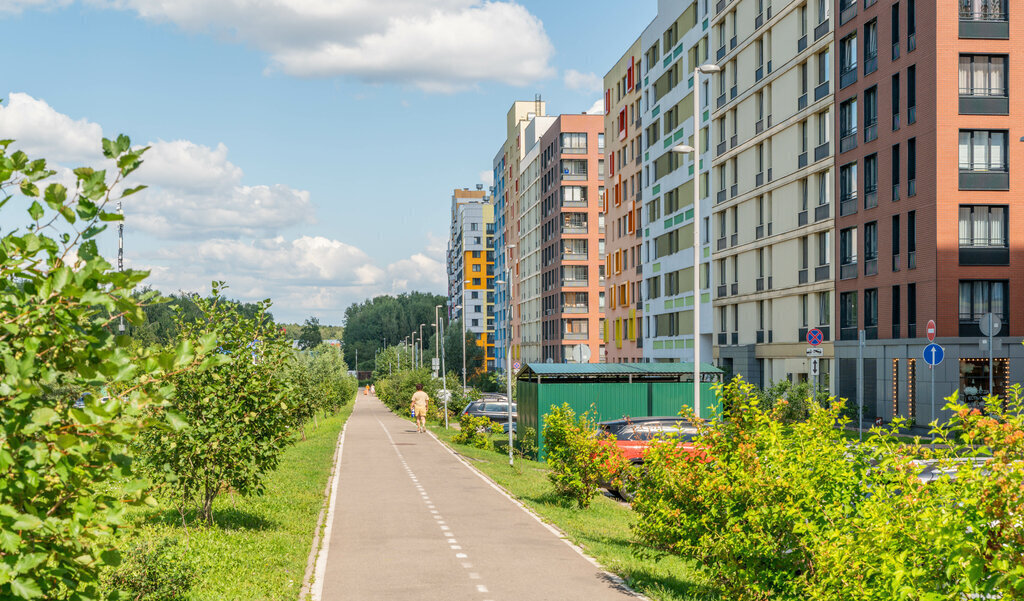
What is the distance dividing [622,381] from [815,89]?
971 inches

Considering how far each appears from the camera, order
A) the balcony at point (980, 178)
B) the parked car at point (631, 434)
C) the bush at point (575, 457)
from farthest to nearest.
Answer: the balcony at point (980, 178), the parked car at point (631, 434), the bush at point (575, 457)

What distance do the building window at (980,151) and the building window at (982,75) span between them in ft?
5.20

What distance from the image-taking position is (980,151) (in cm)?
3806

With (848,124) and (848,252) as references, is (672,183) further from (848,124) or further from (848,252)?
(848,252)

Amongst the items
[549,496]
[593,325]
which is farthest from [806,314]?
[593,325]

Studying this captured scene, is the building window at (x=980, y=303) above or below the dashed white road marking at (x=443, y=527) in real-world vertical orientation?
above

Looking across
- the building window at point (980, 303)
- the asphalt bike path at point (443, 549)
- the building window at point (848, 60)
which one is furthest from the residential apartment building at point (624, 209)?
the asphalt bike path at point (443, 549)

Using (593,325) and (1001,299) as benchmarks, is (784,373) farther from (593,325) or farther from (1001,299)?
(593,325)

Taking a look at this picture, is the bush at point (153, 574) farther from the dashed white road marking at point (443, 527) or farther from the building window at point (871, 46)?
the building window at point (871, 46)

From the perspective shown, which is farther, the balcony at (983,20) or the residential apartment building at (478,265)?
the residential apartment building at (478,265)

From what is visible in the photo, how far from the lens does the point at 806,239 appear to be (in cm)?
4903

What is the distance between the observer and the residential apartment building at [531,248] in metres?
107

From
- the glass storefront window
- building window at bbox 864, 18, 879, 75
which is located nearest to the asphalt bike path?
the glass storefront window

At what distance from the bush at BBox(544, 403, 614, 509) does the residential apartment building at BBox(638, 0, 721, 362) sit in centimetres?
3934
